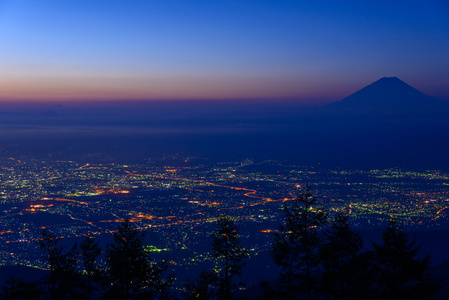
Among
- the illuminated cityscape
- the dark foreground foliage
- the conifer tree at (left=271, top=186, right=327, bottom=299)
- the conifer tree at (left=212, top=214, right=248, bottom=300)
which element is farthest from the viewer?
the illuminated cityscape

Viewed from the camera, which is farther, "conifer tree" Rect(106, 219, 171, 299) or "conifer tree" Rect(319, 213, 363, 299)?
"conifer tree" Rect(106, 219, 171, 299)

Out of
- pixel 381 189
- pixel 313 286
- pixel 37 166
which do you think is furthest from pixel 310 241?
pixel 37 166

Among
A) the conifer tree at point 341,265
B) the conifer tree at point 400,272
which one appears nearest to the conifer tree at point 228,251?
the conifer tree at point 341,265

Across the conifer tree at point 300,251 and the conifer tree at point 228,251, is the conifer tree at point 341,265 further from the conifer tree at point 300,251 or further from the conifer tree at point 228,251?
the conifer tree at point 228,251

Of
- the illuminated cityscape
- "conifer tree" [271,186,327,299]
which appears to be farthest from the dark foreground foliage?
the illuminated cityscape

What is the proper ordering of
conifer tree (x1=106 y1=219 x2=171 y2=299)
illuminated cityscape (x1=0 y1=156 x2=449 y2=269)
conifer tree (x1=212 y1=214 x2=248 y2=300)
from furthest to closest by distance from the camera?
1. illuminated cityscape (x1=0 y1=156 x2=449 y2=269)
2. conifer tree (x1=212 y1=214 x2=248 y2=300)
3. conifer tree (x1=106 y1=219 x2=171 y2=299)

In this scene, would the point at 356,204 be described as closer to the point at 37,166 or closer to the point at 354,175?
the point at 354,175

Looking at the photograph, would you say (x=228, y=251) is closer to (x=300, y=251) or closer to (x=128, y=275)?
(x=300, y=251)

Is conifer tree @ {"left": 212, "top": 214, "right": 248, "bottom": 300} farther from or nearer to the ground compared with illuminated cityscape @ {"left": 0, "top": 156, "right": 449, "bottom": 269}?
farther from the ground

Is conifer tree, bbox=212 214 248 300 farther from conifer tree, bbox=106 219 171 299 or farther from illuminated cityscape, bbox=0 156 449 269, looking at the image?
illuminated cityscape, bbox=0 156 449 269
